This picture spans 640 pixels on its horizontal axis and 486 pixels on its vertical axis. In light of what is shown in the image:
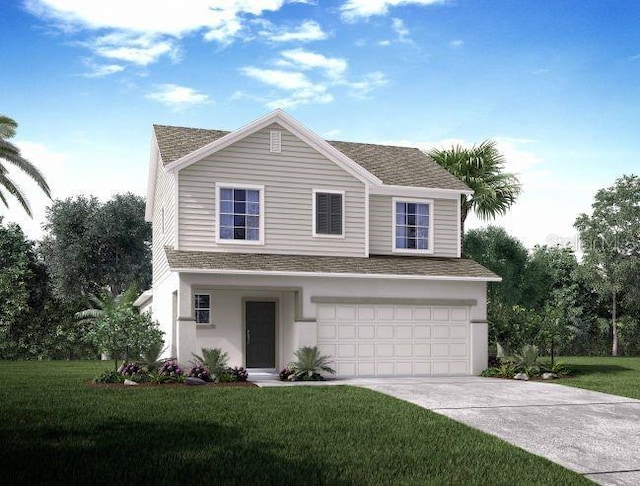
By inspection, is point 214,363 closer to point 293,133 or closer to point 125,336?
point 125,336

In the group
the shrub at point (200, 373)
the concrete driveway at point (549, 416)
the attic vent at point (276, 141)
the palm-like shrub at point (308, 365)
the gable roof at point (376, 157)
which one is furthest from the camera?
the gable roof at point (376, 157)

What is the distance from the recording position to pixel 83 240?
134 ft

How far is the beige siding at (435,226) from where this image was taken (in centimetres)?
2383

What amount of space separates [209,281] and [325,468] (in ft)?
35.2

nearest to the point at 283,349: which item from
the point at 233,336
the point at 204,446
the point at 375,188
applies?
the point at 233,336

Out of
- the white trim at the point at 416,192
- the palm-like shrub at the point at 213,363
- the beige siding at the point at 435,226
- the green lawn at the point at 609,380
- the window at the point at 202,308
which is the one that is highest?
the white trim at the point at 416,192

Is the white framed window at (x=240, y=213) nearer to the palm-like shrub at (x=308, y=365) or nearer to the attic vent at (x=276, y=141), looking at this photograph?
the attic vent at (x=276, y=141)

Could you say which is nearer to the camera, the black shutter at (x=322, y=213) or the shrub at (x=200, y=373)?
the shrub at (x=200, y=373)

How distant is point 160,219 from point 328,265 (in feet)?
22.8

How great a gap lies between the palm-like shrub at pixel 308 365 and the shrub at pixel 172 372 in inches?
123

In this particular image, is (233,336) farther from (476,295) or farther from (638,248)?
(638,248)

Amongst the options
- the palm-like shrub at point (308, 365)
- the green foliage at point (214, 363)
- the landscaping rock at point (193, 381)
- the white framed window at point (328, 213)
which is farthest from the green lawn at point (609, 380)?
the landscaping rock at point (193, 381)

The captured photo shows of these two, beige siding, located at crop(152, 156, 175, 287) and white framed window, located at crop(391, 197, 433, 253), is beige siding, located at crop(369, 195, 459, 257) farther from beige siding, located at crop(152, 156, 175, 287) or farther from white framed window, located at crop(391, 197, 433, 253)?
beige siding, located at crop(152, 156, 175, 287)

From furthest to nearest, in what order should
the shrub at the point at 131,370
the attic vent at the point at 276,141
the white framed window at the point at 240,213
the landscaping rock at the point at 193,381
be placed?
the attic vent at the point at 276,141, the white framed window at the point at 240,213, the shrub at the point at 131,370, the landscaping rock at the point at 193,381
